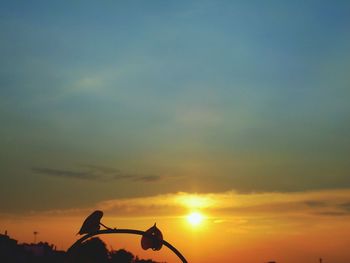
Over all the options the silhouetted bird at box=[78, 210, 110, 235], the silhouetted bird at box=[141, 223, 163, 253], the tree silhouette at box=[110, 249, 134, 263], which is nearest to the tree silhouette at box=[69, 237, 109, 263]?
the silhouetted bird at box=[78, 210, 110, 235]

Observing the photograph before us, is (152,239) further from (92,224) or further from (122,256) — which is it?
(122,256)

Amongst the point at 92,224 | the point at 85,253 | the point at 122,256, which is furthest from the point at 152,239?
the point at 122,256

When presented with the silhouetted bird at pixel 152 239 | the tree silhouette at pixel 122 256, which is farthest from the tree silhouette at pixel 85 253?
the tree silhouette at pixel 122 256

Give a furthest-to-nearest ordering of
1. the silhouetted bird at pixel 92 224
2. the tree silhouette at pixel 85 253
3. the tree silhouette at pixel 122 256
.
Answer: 1. the tree silhouette at pixel 122 256
2. the silhouetted bird at pixel 92 224
3. the tree silhouette at pixel 85 253

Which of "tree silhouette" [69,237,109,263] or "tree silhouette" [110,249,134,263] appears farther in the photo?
"tree silhouette" [110,249,134,263]

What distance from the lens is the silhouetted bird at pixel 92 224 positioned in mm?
9609

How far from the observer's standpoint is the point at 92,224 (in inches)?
381

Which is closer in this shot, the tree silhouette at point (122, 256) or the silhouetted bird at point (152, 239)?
the silhouetted bird at point (152, 239)

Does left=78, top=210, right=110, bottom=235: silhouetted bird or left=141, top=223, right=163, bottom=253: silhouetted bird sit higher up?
left=78, top=210, right=110, bottom=235: silhouetted bird

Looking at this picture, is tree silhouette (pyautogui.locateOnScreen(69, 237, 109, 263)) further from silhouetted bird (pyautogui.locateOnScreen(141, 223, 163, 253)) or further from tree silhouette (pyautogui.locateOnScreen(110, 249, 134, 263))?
tree silhouette (pyautogui.locateOnScreen(110, 249, 134, 263))

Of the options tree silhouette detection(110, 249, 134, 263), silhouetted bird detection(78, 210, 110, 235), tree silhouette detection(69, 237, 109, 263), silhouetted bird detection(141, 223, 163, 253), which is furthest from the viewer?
tree silhouette detection(110, 249, 134, 263)

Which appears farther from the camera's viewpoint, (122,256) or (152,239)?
(122,256)

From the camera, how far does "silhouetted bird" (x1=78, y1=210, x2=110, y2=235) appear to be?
9.61 metres

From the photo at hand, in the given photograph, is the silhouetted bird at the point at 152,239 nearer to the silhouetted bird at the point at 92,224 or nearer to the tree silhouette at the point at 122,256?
the silhouetted bird at the point at 92,224
